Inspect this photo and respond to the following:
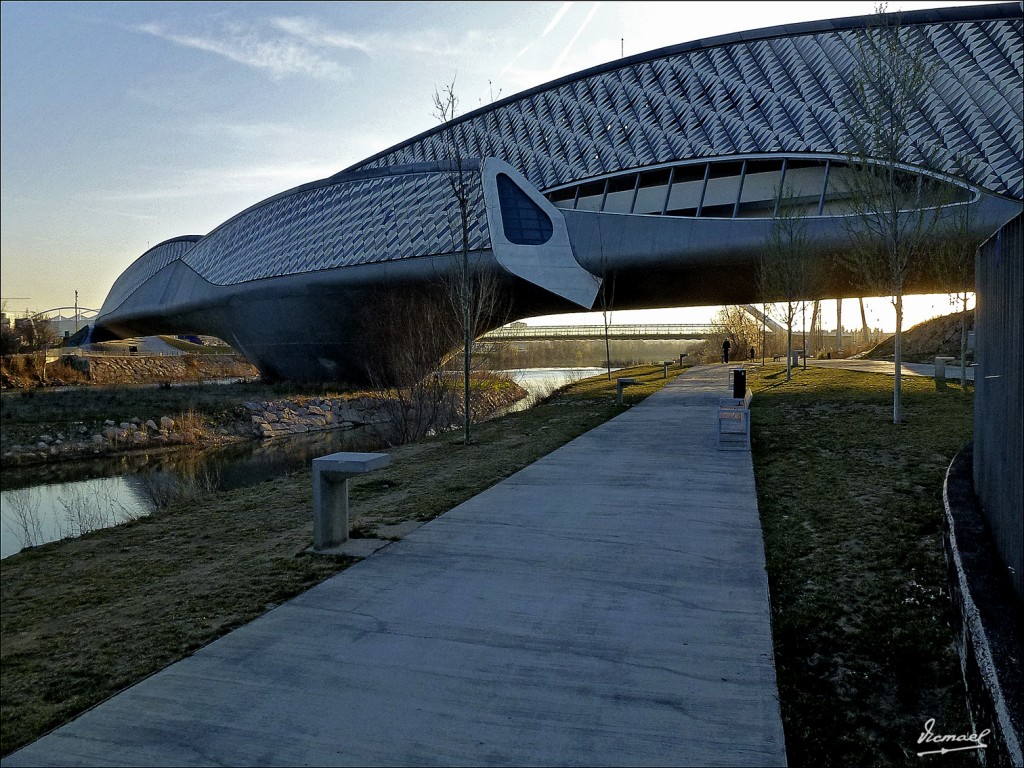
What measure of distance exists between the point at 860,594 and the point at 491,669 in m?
2.77

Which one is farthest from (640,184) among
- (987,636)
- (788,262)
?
(987,636)

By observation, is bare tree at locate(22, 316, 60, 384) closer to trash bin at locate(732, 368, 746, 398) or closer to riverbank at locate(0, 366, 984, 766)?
riverbank at locate(0, 366, 984, 766)

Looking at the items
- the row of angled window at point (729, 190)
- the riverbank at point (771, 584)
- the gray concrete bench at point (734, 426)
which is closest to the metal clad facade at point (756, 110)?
the row of angled window at point (729, 190)

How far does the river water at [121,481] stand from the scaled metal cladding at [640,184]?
955cm

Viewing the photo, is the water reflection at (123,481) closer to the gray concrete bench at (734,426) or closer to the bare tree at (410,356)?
the bare tree at (410,356)

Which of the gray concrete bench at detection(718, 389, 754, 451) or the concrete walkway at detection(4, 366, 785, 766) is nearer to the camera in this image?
the concrete walkway at detection(4, 366, 785, 766)

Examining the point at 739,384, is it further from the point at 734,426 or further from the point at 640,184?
the point at 640,184

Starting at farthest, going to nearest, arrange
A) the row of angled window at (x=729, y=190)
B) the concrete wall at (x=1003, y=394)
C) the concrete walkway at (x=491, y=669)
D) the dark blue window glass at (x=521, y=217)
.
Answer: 1. the dark blue window glass at (x=521, y=217)
2. the row of angled window at (x=729, y=190)
3. the concrete wall at (x=1003, y=394)
4. the concrete walkway at (x=491, y=669)

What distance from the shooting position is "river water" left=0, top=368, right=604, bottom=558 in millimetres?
12688

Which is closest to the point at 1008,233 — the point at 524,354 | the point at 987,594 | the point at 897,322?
the point at 987,594

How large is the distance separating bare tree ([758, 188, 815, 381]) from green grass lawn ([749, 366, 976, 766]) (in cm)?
1321

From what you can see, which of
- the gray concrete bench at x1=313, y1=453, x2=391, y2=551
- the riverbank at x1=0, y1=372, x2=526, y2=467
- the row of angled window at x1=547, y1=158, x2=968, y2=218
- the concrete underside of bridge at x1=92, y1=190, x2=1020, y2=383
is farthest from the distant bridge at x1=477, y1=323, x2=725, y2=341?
the gray concrete bench at x1=313, y1=453, x2=391, y2=551

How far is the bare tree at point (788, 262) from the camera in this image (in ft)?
75.9

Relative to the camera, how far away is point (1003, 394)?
4375 mm
